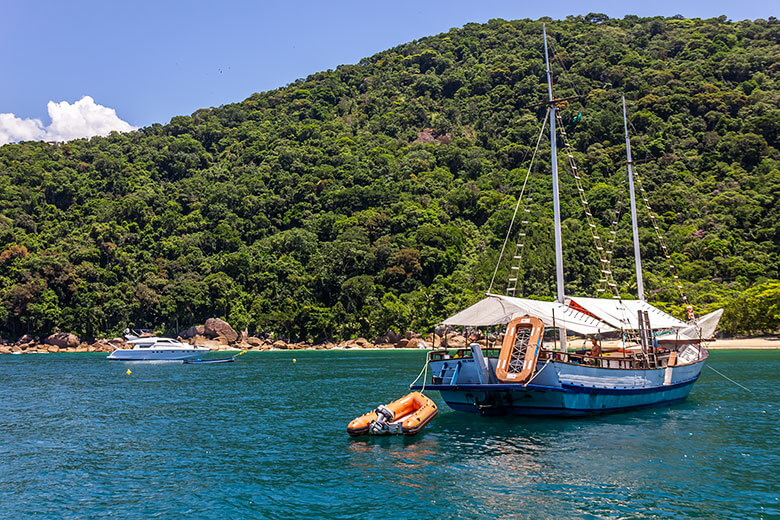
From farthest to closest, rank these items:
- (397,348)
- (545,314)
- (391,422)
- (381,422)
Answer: (397,348) < (545,314) < (391,422) < (381,422)

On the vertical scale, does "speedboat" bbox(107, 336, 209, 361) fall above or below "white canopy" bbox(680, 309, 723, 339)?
below

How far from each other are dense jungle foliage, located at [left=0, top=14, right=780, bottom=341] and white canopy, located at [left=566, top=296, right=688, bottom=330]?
53.3 m

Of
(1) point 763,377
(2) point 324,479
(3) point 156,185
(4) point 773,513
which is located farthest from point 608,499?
(3) point 156,185

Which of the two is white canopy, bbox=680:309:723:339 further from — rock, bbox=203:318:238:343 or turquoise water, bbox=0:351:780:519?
rock, bbox=203:318:238:343

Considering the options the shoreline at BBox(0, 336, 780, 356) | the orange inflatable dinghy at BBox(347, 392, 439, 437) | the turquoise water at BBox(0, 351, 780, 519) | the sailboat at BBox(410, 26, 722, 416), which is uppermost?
the sailboat at BBox(410, 26, 722, 416)

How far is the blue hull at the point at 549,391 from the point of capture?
2711 centimetres

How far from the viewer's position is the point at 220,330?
11050 cm

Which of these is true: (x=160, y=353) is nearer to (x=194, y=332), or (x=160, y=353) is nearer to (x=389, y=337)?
(x=194, y=332)

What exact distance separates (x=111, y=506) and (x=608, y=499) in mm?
15110

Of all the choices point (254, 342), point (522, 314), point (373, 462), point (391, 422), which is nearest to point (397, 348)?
point (254, 342)

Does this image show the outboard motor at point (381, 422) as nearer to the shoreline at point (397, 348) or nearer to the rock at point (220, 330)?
the shoreline at point (397, 348)

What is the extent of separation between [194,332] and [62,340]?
86.2ft

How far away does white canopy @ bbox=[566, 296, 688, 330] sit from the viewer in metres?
32.0

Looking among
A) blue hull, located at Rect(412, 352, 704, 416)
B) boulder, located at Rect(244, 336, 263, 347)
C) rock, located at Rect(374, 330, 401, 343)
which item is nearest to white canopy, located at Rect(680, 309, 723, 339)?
blue hull, located at Rect(412, 352, 704, 416)
